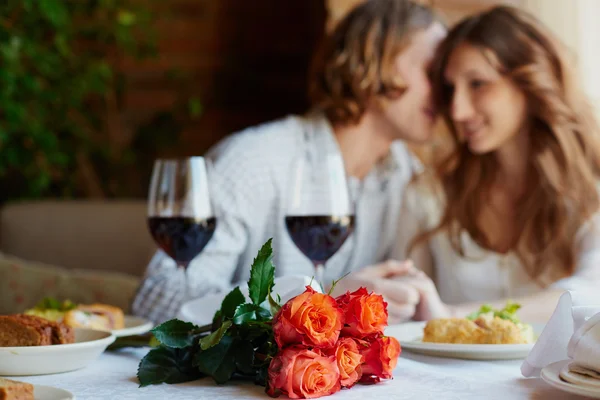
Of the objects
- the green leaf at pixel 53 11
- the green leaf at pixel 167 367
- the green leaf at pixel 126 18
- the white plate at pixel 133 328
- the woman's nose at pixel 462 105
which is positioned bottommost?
the white plate at pixel 133 328

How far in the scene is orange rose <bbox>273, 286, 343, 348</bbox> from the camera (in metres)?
0.72

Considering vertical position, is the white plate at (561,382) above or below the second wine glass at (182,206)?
below

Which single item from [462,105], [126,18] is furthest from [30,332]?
[126,18]

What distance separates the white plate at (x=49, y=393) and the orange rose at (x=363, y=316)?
10.2 inches

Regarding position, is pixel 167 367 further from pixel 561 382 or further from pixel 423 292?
pixel 423 292

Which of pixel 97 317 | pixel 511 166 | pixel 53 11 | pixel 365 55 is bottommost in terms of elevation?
pixel 97 317

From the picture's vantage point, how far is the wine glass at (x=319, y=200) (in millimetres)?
1052

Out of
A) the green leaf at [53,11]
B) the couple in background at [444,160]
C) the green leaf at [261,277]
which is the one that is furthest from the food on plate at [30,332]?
the green leaf at [53,11]

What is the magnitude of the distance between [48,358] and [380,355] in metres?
0.34

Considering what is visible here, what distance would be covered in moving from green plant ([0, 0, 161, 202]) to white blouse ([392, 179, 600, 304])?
1.53 metres

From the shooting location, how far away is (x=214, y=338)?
767 mm

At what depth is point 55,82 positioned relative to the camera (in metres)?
3.32

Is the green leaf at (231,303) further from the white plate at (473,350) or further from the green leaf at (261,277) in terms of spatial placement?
the white plate at (473,350)

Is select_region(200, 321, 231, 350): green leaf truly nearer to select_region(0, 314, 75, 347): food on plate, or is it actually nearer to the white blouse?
select_region(0, 314, 75, 347): food on plate
